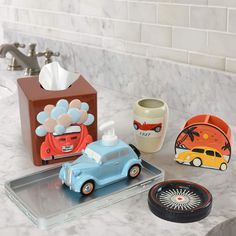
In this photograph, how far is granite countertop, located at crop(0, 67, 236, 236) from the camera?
72 cm

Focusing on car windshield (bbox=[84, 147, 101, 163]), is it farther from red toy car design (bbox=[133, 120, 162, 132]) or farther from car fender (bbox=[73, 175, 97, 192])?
red toy car design (bbox=[133, 120, 162, 132])

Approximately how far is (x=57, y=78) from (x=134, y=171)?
290 mm

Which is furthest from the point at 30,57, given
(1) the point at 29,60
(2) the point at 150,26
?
(2) the point at 150,26

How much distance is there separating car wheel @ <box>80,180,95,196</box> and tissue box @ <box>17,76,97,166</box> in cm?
16

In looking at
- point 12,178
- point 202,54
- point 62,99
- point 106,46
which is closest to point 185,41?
point 202,54

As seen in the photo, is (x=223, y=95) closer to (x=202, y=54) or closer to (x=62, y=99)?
(x=202, y=54)

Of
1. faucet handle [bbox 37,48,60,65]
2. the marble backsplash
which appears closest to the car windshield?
the marble backsplash

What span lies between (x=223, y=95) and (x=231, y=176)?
308 mm

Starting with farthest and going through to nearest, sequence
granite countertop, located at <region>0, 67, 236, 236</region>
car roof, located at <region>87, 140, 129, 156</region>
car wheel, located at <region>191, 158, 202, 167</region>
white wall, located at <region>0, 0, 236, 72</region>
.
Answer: white wall, located at <region>0, 0, 236, 72</region>
car wheel, located at <region>191, 158, 202, 167</region>
car roof, located at <region>87, 140, 129, 156</region>
granite countertop, located at <region>0, 67, 236, 236</region>

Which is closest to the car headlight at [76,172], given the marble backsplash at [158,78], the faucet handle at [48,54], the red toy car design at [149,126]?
the red toy car design at [149,126]

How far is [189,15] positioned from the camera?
121 centimetres

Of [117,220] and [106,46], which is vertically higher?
[106,46]

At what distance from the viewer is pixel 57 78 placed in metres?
1.01

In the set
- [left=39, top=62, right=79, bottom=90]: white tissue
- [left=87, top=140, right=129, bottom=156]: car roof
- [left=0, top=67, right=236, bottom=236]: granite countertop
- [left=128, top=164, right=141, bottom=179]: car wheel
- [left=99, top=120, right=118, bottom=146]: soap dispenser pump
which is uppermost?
[left=39, top=62, right=79, bottom=90]: white tissue
